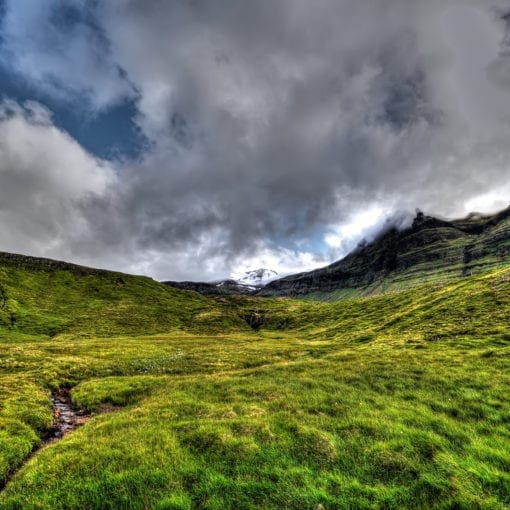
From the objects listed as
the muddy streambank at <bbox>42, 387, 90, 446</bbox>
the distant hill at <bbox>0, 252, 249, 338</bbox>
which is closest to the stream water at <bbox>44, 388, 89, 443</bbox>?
the muddy streambank at <bbox>42, 387, 90, 446</bbox>

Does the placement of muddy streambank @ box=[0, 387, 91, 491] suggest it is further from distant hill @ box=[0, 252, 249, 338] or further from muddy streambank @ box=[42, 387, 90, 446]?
distant hill @ box=[0, 252, 249, 338]

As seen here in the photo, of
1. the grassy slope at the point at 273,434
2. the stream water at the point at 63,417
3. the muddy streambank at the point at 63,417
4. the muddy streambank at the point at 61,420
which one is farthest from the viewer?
the stream water at the point at 63,417

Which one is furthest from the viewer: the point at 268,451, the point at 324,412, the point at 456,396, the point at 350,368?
the point at 350,368

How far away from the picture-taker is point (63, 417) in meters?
20.5

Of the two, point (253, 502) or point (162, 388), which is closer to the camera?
point (253, 502)

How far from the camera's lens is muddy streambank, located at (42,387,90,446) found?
17.3 meters

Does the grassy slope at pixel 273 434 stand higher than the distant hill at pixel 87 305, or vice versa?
the distant hill at pixel 87 305

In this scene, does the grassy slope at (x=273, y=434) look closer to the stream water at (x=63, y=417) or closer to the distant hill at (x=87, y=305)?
the stream water at (x=63, y=417)

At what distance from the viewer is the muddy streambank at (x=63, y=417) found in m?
17.3

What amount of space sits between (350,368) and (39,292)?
14564cm

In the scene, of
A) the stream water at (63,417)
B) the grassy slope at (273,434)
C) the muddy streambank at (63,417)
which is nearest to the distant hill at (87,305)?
the grassy slope at (273,434)

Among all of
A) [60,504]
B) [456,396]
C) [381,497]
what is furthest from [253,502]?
[456,396]

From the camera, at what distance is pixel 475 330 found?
1711 inches

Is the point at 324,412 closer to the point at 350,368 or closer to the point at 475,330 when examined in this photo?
the point at 350,368
